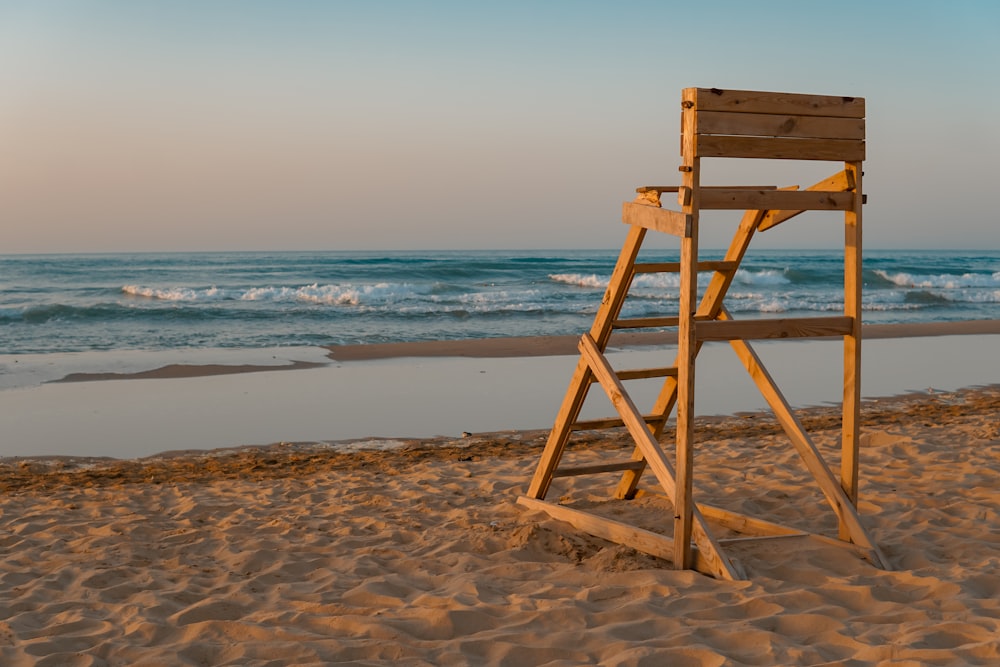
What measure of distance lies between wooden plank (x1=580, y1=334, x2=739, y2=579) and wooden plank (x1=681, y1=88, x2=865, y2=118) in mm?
1444

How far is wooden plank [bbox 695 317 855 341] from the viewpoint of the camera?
165 inches

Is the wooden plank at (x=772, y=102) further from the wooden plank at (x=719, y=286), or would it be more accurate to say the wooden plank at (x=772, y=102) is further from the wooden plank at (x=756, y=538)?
the wooden plank at (x=756, y=538)

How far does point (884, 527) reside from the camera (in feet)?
17.0

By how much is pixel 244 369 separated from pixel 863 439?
28.0 ft

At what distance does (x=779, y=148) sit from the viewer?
4.20 meters

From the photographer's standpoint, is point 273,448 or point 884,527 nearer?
point 884,527

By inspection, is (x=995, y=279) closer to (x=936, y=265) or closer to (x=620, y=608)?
(x=936, y=265)

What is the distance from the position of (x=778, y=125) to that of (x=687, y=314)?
0.99 m

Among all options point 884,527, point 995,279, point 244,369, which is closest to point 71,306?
point 244,369

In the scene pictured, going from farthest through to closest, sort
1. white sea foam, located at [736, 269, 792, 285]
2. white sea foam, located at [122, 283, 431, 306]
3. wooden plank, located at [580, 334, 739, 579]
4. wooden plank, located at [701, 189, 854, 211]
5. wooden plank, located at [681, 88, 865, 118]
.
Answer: white sea foam, located at [736, 269, 792, 285] < white sea foam, located at [122, 283, 431, 306] < wooden plank, located at [580, 334, 739, 579] < wooden plank, located at [701, 189, 854, 211] < wooden plank, located at [681, 88, 865, 118]

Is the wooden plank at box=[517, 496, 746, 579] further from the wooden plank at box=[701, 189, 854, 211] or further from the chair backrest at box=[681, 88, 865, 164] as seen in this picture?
the chair backrest at box=[681, 88, 865, 164]

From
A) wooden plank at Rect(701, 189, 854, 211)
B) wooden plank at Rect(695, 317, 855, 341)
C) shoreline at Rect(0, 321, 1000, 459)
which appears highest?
wooden plank at Rect(701, 189, 854, 211)

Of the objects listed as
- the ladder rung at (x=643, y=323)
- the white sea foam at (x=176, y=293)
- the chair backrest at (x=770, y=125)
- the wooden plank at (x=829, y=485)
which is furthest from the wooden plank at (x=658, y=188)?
the white sea foam at (x=176, y=293)

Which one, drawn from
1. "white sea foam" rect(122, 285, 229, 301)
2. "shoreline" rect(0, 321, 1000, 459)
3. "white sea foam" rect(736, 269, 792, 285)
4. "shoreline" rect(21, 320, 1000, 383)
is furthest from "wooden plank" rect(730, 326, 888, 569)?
"white sea foam" rect(736, 269, 792, 285)
